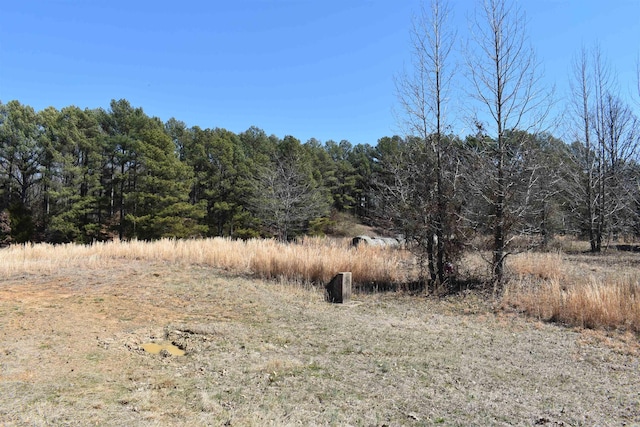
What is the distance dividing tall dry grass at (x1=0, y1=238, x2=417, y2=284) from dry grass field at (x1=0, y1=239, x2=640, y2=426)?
1.06m

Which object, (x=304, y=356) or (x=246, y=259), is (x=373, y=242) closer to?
(x=246, y=259)

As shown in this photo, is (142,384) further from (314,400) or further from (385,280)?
(385,280)

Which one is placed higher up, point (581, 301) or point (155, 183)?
point (155, 183)

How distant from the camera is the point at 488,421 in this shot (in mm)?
2816

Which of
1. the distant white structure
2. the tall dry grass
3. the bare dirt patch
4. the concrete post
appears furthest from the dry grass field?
the distant white structure

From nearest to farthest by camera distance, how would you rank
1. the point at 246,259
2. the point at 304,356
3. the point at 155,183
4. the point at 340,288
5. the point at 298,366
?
the point at 298,366 < the point at 304,356 < the point at 340,288 < the point at 246,259 < the point at 155,183

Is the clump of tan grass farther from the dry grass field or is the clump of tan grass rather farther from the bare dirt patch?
the bare dirt patch

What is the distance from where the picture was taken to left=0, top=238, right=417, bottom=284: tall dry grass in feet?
31.5

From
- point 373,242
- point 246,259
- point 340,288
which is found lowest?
point 340,288

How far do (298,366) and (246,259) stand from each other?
25.6ft

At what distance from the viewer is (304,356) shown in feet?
14.1

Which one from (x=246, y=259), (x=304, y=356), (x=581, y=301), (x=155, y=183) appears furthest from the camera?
(x=155, y=183)

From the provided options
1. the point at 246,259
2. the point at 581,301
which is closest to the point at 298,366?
the point at 581,301

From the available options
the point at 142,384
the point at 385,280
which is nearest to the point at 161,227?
the point at 385,280
